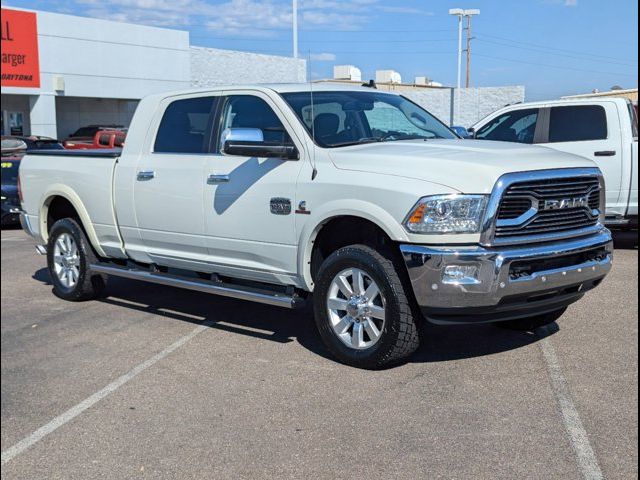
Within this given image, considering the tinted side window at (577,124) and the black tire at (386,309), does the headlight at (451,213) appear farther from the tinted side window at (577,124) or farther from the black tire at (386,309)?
the tinted side window at (577,124)

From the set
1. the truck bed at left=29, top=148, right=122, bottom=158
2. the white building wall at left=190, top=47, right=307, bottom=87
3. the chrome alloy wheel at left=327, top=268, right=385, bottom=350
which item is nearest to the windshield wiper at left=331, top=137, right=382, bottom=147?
the chrome alloy wheel at left=327, top=268, right=385, bottom=350

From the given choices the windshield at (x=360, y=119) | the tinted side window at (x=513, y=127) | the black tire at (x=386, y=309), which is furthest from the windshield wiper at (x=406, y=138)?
the tinted side window at (x=513, y=127)

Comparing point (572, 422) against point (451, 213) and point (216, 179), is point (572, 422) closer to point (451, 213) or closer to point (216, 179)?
point (451, 213)

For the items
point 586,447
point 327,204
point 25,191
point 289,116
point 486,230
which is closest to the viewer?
point 586,447

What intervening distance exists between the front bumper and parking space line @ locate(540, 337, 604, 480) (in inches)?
A: 18.4

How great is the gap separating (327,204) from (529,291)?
151cm

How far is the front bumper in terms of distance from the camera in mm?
4605

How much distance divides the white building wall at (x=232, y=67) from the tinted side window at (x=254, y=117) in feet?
89.5

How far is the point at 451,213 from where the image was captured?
4.66 m

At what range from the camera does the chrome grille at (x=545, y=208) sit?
474 centimetres

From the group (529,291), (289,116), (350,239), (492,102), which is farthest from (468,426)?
(492,102)

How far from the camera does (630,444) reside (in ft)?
12.7

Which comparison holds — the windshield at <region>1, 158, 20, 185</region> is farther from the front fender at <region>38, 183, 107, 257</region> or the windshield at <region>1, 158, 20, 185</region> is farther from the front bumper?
the front bumper

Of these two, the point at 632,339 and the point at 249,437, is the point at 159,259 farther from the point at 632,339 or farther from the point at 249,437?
the point at 632,339
